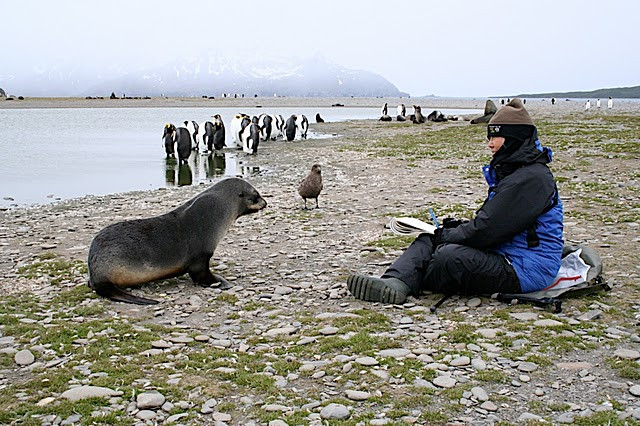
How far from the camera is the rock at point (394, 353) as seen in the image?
178 inches

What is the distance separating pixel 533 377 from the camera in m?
4.12

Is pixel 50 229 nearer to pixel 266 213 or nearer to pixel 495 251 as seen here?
pixel 266 213

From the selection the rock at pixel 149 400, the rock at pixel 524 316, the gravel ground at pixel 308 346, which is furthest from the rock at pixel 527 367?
the rock at pixel 149 400

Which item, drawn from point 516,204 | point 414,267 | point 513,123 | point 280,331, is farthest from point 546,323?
point 280,331

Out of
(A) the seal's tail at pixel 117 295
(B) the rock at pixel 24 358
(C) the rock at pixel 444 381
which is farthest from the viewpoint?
(A) the seal's tail at pixel 117 295

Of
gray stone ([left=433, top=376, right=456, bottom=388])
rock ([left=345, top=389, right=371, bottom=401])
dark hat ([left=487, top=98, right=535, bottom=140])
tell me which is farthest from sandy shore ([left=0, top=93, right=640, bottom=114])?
rock ([left=345, top=389, right=371, bottom=401])

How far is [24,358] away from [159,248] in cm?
211

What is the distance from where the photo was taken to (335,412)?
12.0 ft

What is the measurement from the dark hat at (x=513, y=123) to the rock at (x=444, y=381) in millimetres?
2421

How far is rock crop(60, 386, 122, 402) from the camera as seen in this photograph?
3934mm

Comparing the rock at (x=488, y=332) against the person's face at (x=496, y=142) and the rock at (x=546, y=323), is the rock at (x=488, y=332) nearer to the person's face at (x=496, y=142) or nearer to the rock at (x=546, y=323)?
the rock at (x=546, y=323)

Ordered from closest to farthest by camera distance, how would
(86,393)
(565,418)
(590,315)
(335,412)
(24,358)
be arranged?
(565,418), (335,412), (86,393), (24,358), (590,315)

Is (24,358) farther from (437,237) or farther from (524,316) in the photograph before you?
(524,316)

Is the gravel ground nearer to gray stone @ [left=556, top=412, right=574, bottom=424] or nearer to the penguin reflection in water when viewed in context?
gray stone @ [left=556, top=412, right=574, bottom=424]
